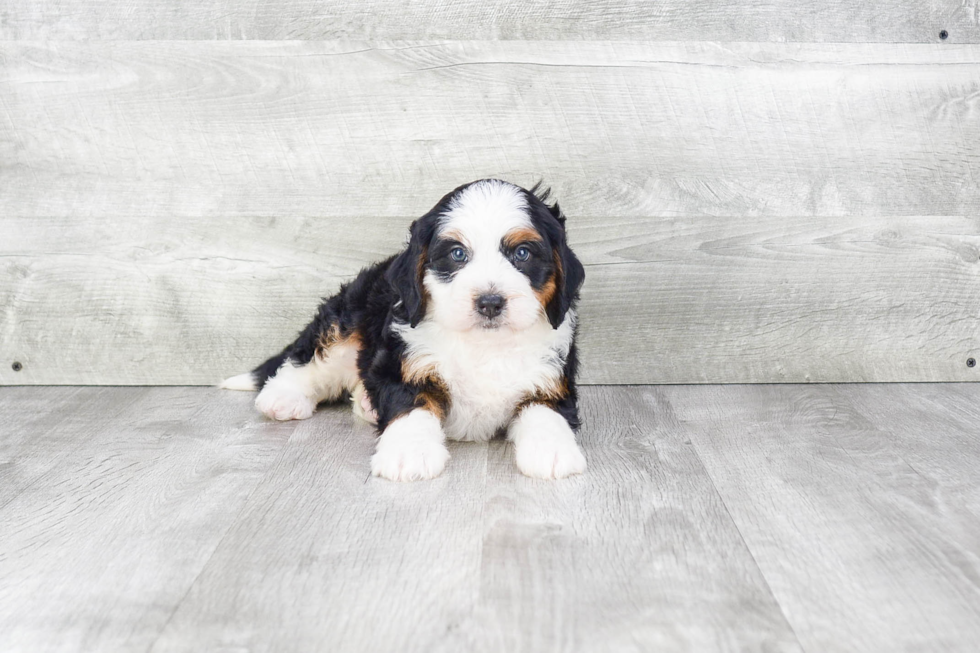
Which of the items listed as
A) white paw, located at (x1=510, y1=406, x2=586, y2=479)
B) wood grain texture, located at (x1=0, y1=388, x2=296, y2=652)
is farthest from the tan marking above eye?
wood grain texture, located at (x1=0, y1=388, x2=296, y2=652)

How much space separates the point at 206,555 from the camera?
6.01 ft

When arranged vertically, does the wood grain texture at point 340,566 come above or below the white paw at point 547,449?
above

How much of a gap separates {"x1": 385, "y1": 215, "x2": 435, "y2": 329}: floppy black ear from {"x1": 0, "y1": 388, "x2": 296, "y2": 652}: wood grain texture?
1.88 feet

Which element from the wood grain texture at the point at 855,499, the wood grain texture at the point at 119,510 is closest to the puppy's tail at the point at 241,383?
the wood grain texture at the point at 119,510

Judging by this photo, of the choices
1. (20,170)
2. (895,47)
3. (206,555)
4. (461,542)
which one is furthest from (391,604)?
(895,47)

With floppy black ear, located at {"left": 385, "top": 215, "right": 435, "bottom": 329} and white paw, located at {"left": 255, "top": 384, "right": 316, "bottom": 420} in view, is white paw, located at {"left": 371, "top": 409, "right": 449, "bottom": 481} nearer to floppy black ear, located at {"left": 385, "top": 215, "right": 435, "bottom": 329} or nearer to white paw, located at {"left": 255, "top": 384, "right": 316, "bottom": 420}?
floppy black ear, located at {"left": 385, "top": 215, "right": 435, "bottom": 329}

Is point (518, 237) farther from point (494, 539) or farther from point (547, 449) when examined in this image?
point (494, 539)

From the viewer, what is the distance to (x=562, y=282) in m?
2.37

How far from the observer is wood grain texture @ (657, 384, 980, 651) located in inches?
62.5

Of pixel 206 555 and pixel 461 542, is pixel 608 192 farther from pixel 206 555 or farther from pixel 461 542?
pixel 206 555

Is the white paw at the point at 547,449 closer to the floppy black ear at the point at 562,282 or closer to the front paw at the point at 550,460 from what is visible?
the front paw at the point at 550,460

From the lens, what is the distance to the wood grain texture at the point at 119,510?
159 cm

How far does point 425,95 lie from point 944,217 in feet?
6.32

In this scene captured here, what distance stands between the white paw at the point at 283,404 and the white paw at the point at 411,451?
563mm
